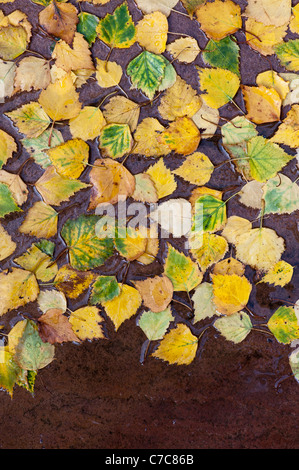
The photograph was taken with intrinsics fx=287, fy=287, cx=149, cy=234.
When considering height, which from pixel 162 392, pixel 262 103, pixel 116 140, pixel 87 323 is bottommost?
pixel 162 392

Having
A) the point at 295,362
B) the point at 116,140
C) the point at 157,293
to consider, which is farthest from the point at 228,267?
the point at 116,140

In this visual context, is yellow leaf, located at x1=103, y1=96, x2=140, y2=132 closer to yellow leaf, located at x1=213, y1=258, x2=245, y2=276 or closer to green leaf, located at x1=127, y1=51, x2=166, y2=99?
green leaf, located at x1=127, y1=51, x2=166, y2=99

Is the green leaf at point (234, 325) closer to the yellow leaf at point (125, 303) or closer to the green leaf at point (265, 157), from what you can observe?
the yellow leaf at point (125, 303)

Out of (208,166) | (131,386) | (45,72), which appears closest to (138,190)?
(208,166)

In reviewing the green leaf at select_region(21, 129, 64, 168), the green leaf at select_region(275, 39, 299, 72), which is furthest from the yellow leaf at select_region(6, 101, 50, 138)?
the green leaf at select_region(275, 39, 299, 72)

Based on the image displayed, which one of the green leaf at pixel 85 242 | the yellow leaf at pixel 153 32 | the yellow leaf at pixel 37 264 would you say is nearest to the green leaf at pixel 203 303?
the green leaf at pixel 85 242

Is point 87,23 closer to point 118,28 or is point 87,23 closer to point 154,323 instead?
point 118,28
